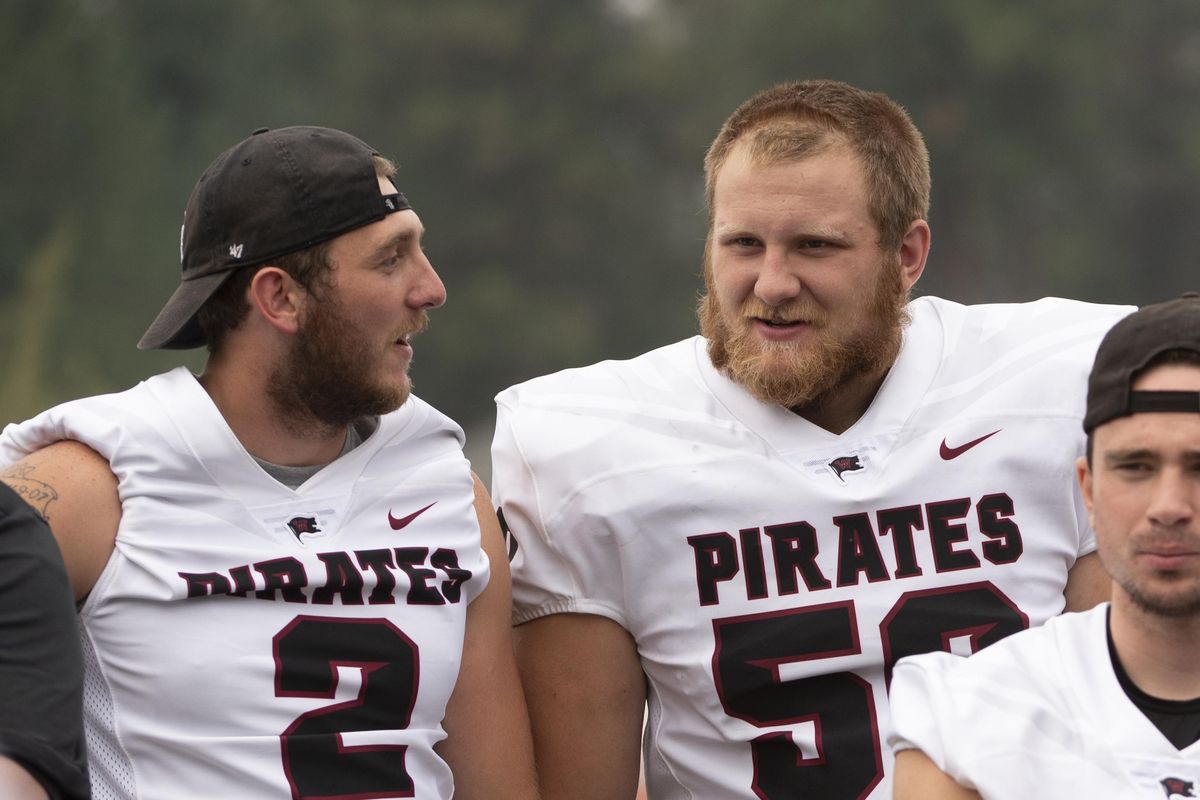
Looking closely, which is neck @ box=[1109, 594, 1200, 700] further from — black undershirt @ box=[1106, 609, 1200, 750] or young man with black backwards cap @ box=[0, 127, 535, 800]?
young man with black backwards cap @ box=[0, 127, 535, 800]

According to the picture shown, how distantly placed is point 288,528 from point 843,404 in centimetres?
102

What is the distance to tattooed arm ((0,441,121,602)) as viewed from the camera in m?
2.73

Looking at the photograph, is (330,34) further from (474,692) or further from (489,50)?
(474,692)

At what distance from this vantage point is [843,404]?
329 centimetres

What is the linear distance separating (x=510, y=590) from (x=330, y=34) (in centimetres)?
2033

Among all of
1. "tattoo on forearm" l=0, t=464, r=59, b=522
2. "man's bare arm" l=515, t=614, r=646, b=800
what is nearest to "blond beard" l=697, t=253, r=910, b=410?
"man's bare arm" l=515, t=614, r=646, b=800

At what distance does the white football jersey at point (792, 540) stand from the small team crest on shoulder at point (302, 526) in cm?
44

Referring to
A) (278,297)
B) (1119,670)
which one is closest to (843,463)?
(1119,670)

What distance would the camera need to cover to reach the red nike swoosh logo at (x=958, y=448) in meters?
3.19

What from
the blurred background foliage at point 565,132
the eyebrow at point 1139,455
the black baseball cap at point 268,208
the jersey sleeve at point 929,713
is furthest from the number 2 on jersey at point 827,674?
the blurred background foliage at point 565,132

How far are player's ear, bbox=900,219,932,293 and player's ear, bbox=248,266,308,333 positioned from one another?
110 centimetres

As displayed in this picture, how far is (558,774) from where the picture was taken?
3221mm

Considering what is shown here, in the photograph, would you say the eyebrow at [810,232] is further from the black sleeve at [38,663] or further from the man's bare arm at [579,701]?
the black sleeve at [38,663]

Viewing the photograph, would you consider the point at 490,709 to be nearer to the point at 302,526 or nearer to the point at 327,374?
the point at 302,526
